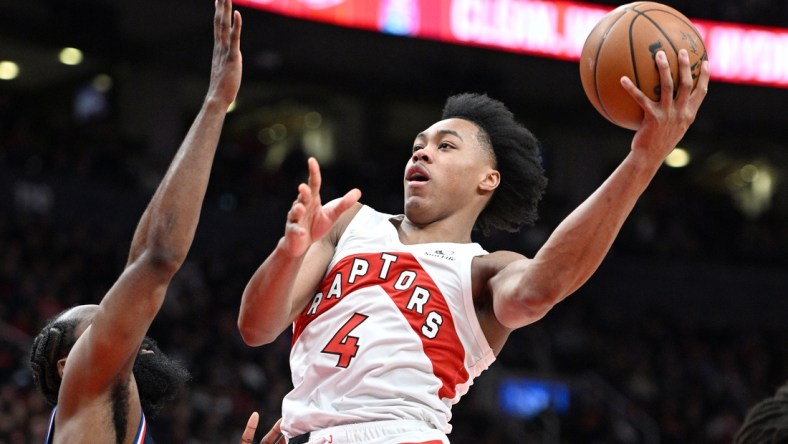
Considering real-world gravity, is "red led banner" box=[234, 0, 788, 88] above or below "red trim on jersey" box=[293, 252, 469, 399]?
above

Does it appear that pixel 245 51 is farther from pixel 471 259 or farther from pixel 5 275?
pixel 471 259

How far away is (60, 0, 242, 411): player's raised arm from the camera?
3469mm

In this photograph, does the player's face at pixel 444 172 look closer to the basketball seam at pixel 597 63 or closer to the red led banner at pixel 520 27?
the basketball seam at pixel 597 63

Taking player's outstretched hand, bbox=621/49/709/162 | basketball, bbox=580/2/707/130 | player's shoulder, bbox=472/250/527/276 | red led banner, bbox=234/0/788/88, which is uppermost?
red led banner, bbox=234/0/788/88

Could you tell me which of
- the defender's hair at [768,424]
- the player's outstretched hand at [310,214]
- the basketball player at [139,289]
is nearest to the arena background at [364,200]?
the basketball player at [139,289]

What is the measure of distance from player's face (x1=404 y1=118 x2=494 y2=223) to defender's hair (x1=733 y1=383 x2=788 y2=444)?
8.15ft

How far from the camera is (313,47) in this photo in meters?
18.5

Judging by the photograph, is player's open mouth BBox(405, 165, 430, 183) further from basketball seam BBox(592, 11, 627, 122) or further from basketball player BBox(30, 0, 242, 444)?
basketball player BBox(30, 0, 242, 444)

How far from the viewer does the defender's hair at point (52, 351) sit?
12.9 ft

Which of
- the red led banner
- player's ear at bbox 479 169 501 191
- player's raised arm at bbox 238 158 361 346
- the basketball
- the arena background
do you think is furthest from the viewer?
the red led banner

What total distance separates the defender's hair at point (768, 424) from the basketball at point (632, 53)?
1.58 meters

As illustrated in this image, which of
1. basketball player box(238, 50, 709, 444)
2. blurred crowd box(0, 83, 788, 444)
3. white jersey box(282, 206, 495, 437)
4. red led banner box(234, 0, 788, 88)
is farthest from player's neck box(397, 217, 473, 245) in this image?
red led banner box(234, 0, 788, 88)

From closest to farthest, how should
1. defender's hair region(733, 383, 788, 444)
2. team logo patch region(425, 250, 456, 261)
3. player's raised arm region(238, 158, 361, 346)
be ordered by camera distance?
1. defender's hair region(733, 383, 788, 444)
2. player's raised arm region(238, 158, 361, 346)
3. team logo patch region(425, 250, 456, 261)

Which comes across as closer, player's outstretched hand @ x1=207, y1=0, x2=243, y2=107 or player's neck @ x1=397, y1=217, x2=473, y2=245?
player's outstretched hand @ x1=207, y1=0, x2=243, y2=107
